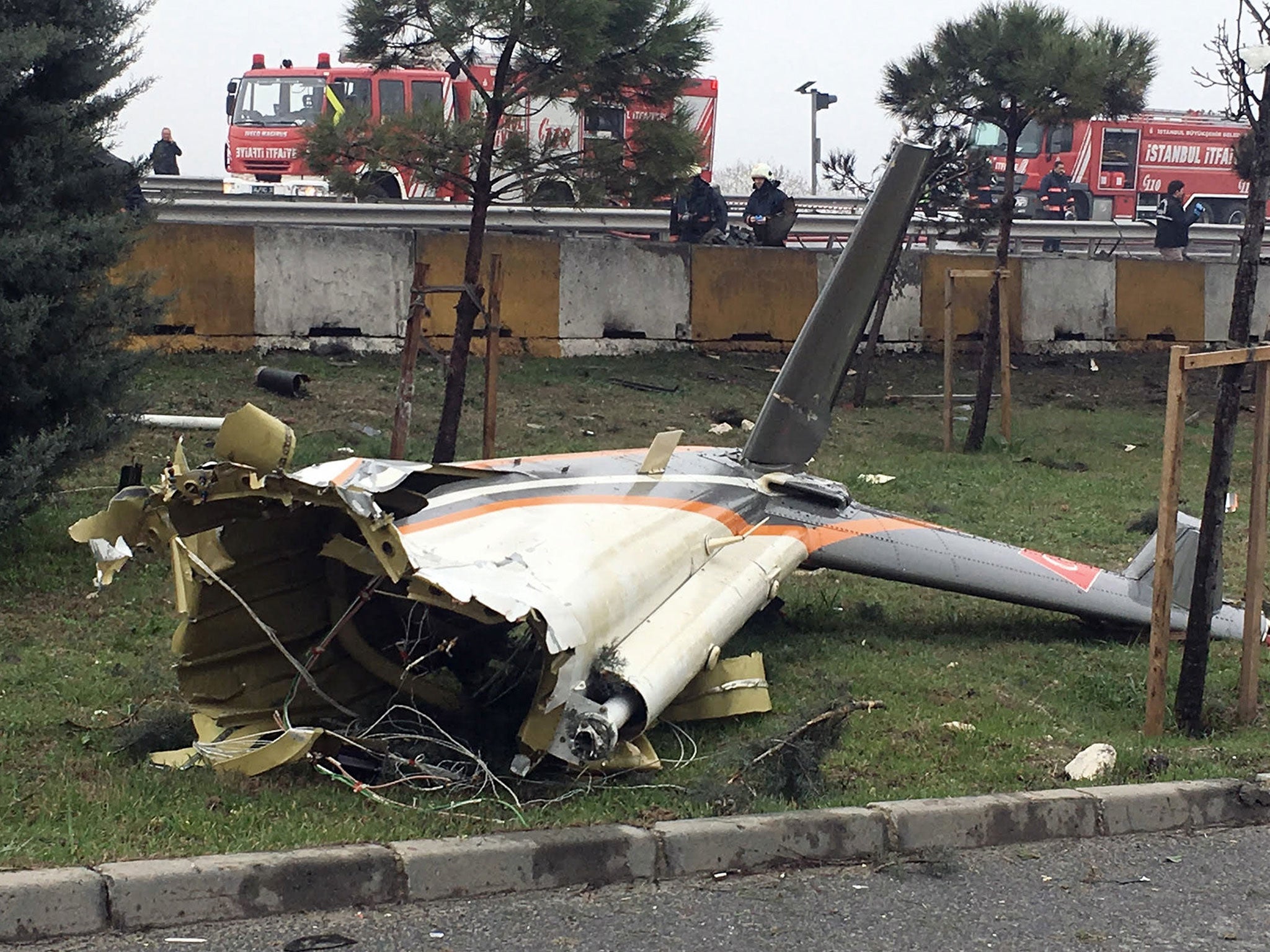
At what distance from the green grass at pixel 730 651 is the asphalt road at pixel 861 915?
1.29 ft

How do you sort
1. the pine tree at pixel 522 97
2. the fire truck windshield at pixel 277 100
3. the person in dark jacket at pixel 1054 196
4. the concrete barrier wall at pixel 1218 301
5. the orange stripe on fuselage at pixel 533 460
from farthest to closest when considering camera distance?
1. the person in dark jacket at pixel 1054 196
2. the fire truck windshield at pixel 277 100
3. the concrete barrier wall at pixel 1218 301
4. the pine tree at pixel 522 97
5. the orange stripe on fuselage at pixel 533 460

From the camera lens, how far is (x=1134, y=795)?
5.75m

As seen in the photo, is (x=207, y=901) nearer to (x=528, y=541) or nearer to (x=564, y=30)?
(x=528, y=541)

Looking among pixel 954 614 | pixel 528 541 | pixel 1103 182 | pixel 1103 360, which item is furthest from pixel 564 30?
pixel 1103 182

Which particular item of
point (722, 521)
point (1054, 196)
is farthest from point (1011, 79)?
point (1054, 196)

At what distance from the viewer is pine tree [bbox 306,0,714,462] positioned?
10.8m

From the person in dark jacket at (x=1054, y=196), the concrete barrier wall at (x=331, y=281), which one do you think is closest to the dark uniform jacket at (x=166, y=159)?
the concrete barrier wall at (x=331, y=281)

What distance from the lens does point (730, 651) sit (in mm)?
7758

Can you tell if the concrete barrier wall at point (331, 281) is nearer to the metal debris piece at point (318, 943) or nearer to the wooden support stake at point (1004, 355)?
the wooden support stake at point (1004, 355)

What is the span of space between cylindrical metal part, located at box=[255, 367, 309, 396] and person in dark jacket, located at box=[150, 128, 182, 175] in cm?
1049

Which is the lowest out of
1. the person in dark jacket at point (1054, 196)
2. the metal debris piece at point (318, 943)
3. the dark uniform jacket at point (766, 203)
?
the metal debris piece at point (318, 943)

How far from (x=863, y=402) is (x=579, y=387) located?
3232 millimetres

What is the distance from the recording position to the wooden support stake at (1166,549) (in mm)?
6508

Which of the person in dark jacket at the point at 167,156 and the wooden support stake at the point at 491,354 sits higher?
the person in dark jacket at the point at 167,156
